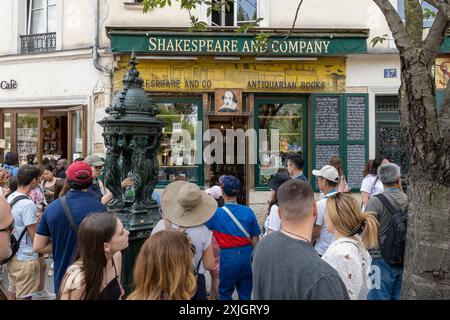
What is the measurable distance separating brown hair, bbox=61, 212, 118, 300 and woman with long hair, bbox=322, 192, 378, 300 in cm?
159

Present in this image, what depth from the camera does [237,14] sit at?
36.4 feet

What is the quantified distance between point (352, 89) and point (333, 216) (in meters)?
8.01

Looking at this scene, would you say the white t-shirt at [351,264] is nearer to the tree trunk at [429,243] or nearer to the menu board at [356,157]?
the tree trunk at [429,243]

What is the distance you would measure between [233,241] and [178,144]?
257 inches

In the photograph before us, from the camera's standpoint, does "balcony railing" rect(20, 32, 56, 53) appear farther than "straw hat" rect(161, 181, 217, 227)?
Yes

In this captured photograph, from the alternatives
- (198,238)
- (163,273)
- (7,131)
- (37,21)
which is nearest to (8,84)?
(7,131)

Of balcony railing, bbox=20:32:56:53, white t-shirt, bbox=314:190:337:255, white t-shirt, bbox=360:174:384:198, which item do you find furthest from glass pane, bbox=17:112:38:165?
white t-shirt, bbox=314:190:337:255

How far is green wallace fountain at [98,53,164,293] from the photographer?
4160 millimetres

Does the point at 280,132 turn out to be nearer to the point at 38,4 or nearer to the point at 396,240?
the point at 396,240

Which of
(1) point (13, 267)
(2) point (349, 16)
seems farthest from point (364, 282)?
(2) point (349, 16)

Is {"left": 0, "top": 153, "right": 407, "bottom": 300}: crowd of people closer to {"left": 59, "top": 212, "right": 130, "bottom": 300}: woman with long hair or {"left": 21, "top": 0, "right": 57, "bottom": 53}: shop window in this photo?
{"left": 59, "top": 212, "right": 130, "bottom": 300}: woman with long hair

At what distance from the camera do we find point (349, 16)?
35.6 ft

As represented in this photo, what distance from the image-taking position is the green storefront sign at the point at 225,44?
33.5 feet

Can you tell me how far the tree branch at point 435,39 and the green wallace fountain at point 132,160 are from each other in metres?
2.44
